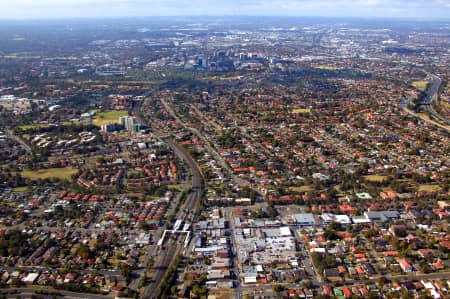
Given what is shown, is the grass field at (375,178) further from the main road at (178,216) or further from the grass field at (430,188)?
the main road at (178,216)

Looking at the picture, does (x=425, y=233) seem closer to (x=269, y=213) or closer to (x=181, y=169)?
(x=269, y=213)

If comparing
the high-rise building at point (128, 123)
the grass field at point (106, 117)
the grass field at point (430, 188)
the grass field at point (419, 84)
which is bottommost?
the grass field at point (430, 188)

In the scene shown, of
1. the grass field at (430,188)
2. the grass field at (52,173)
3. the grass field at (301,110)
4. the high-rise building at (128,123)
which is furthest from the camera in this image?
the grass field at (301,110)

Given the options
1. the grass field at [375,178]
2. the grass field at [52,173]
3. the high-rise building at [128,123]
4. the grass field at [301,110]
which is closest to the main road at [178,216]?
the high-rise building at [128,123]

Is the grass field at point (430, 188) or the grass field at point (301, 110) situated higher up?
the grass field at point (301, 110)

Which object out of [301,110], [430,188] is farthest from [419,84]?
[430,188]

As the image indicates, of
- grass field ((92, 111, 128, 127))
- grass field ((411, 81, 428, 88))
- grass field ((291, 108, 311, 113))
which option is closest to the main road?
grass field ((92, 111, 128, 127))

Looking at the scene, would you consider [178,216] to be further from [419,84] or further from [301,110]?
[419,84]
